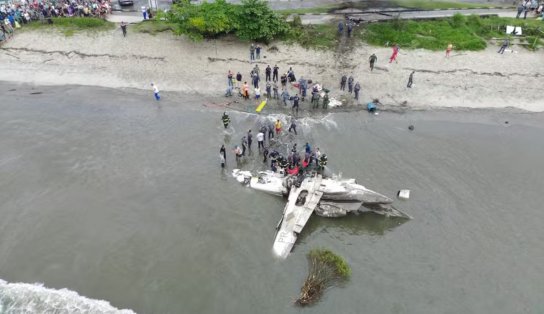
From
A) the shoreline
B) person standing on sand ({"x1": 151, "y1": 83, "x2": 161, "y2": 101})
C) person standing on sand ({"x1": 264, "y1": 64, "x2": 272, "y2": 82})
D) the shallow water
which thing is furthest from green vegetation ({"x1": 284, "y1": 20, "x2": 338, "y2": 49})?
person standing on sand ({"x1": 151, "y1": 83, "x2": 161, "y2": 101})

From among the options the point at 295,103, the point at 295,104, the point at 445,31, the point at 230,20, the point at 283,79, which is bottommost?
the point at 295,104

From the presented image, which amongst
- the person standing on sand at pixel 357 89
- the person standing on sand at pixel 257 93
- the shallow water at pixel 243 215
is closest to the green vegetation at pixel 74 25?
the shallow water at pixel 243 215

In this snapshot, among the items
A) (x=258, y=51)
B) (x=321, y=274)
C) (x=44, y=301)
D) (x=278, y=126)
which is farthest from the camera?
(x=258, y=51)

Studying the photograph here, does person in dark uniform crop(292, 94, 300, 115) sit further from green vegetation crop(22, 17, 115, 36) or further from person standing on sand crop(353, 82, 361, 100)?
green vegetation crop(22, 17, 115, 36)

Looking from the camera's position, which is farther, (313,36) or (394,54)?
(313,36)

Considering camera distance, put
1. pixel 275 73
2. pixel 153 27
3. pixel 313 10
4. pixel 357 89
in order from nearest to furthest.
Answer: pixel 357 89 → pixel 275 73 → pixel 153 27 → pixel 313 10

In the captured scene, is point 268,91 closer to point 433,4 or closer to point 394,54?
point 394,54

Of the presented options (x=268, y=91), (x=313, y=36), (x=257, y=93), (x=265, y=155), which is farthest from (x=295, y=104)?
(x=313, y=36)
